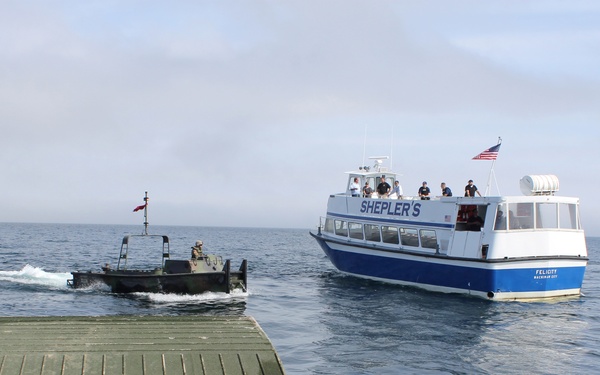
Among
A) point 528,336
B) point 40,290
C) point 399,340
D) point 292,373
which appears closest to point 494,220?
point 528,336

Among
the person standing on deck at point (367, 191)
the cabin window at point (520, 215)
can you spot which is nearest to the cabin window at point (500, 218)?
the cabin window at point (520, 215)

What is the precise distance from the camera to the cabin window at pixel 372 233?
1307 inches

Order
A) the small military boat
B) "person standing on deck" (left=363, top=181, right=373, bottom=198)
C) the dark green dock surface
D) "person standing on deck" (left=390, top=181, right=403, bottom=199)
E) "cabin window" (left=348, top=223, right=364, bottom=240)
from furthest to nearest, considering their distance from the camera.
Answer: "person standing on deck" (left=363, top=181, right=373, bottom=198) → "cabin window" (left=348, top=223, right=364, bottom=240) → "person standing on deck" (left=390, top=181, right=403, bottom=199) → the small military boat → the dark green dock surface

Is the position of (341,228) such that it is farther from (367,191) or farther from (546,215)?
(546,215)

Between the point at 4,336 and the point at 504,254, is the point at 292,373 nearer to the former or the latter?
the point at 4,336

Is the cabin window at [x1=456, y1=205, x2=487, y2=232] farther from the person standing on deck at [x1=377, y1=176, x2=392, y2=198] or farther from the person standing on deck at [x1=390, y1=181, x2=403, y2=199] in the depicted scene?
the person standing on deck at [x1=377, y1=176, x2=392, y2=198]

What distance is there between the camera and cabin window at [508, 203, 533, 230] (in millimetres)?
27766

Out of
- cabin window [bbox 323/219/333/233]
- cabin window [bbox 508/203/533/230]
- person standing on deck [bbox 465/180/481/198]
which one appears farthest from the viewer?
cabin window [bbox 323/219/333/233]

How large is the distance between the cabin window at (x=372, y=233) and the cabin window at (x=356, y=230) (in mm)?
574

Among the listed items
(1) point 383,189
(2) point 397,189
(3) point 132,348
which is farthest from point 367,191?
(3) point 132,348

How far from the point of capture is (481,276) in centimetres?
2778

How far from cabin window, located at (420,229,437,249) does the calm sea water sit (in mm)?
2198

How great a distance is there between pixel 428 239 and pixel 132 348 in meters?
23.5

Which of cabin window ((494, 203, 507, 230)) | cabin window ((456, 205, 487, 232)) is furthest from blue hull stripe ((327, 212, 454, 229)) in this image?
cabin window ((494, 203, 507, 230))
